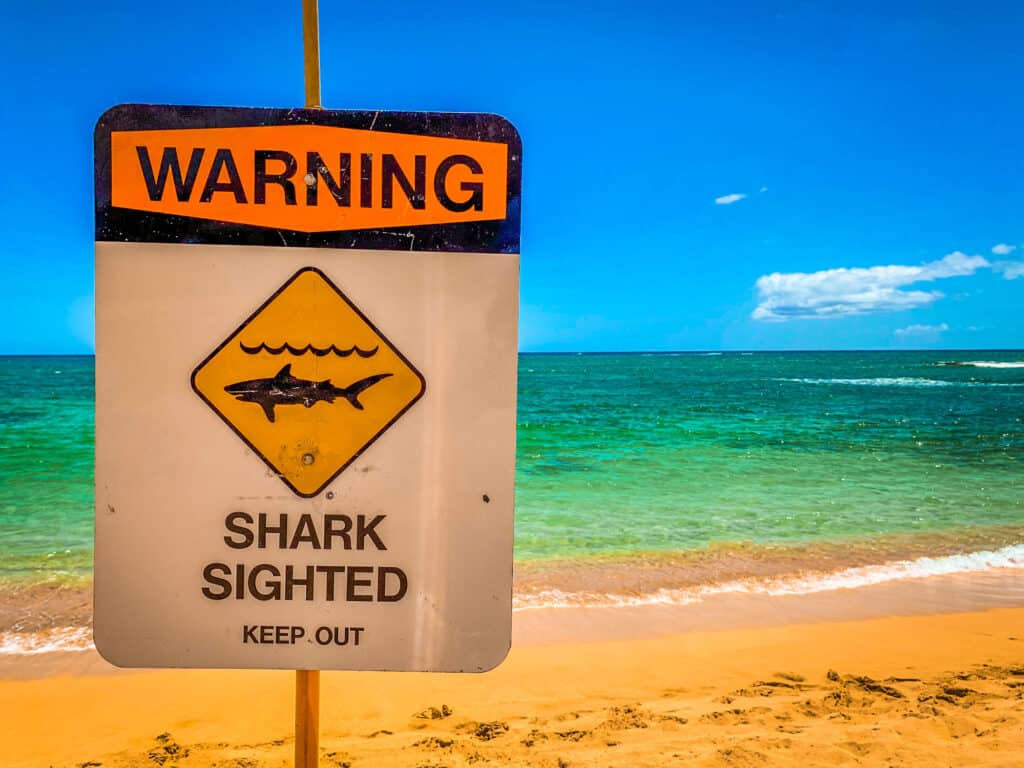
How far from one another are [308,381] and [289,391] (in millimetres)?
42

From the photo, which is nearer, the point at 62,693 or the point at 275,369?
the point at 275,369

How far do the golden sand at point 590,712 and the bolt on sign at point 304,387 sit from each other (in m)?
2.28

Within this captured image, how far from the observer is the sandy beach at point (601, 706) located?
3.27m

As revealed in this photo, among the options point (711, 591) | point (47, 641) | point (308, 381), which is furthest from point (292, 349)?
point (711, 591)

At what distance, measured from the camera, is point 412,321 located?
1305 millimetres

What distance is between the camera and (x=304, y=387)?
50.7 inches

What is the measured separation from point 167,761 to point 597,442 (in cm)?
1536

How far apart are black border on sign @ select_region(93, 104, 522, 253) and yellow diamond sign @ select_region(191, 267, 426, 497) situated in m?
0.11

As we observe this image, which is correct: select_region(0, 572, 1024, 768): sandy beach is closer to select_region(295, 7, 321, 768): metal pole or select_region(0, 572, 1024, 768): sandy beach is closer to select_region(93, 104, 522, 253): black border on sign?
select_region(295, 7, 321, 768): metal pole

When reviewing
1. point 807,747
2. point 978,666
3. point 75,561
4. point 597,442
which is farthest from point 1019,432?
point 75,561

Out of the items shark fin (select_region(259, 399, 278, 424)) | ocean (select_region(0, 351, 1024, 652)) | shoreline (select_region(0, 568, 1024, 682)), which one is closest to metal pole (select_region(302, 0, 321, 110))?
shark fin (select_region(259, 399, 278, 424))

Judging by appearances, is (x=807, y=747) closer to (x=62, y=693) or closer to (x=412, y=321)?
(x=412, y=321)

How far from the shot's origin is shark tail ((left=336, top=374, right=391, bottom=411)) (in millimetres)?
1296

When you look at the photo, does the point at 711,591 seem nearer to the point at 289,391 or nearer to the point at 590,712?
the point at 590,712
